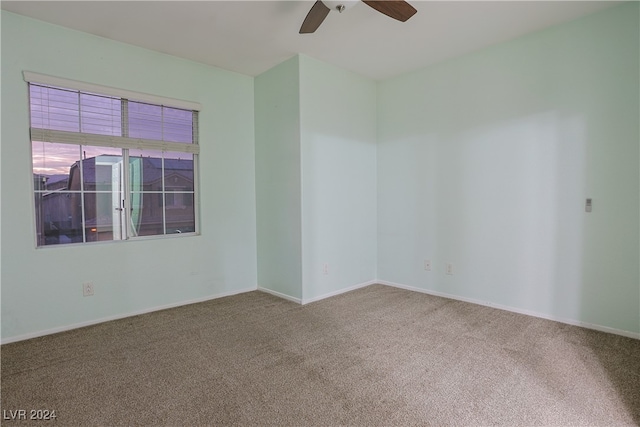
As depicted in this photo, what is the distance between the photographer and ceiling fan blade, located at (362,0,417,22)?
200 cm

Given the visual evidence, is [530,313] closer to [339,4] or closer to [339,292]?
[339,292]

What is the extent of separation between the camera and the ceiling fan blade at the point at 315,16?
6.86 feet

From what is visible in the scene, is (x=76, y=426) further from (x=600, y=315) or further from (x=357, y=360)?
(x=600, y=315)

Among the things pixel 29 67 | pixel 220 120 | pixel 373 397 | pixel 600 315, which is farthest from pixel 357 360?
pixel 29 67

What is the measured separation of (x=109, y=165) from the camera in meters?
3.01

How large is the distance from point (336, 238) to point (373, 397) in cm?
205

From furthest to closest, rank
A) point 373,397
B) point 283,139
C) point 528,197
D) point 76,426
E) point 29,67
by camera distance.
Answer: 1. point 283,139
2. point 528,197
3. point 29,67
4. point 373,397
5. point 76,426

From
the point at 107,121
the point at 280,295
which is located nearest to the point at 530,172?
the point at 280,295

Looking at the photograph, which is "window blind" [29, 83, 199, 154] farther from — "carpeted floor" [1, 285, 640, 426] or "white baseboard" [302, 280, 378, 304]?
"white baseboard" [302, 280, 378, 304]

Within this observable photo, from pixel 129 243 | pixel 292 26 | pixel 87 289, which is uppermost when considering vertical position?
pixel 292 26

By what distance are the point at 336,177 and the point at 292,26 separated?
1567mm

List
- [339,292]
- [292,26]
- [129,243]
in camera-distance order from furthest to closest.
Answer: [339,292], [129,243], [292,26]

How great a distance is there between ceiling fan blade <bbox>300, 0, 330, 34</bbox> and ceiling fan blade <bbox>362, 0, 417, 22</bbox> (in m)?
0.28

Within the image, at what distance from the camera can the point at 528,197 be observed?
296cm
